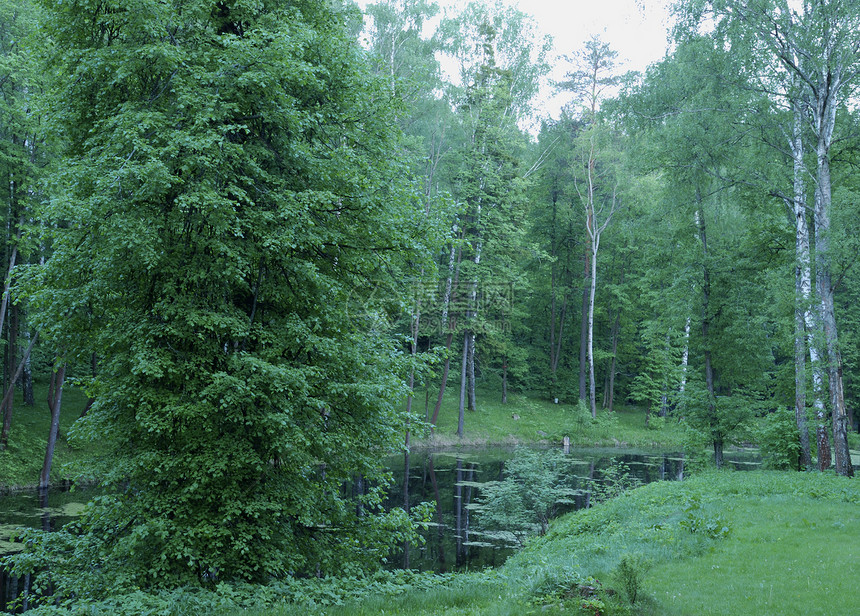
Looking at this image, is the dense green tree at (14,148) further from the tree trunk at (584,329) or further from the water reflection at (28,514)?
the tree trunk at (584,329)

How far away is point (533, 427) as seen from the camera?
1329 inches

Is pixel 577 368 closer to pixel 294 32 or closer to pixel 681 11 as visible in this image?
→ pixel 681 11

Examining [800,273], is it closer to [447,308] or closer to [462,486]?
[462,486]

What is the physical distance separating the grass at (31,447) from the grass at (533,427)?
47.7ft

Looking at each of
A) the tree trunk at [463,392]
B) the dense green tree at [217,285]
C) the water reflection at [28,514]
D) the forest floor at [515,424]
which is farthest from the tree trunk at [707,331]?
the water reflection at [28,514]

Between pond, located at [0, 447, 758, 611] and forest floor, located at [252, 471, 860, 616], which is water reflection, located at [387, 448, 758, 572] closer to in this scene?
pond, located at [0, 447, 758, 611]

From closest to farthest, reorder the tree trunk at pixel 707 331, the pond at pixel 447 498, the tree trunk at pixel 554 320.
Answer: the pond at pixel 447 498
the tree trunk at pixel 707 331
the tree trunk at pixel 554 320

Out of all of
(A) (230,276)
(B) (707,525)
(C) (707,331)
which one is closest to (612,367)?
(C) (707,331)

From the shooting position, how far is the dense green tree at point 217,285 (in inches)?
303

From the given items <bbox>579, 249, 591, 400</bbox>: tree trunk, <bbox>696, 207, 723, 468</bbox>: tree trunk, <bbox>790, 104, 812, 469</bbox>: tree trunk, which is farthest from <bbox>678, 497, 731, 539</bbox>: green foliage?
<bbox>579, 249, 591, 400</bbox>: tree trunk

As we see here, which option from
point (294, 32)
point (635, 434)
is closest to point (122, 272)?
point (294, 32)

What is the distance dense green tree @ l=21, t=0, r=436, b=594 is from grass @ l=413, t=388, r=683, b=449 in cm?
2119

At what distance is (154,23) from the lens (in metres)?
8.15

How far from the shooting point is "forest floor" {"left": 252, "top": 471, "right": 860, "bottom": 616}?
6344mm
